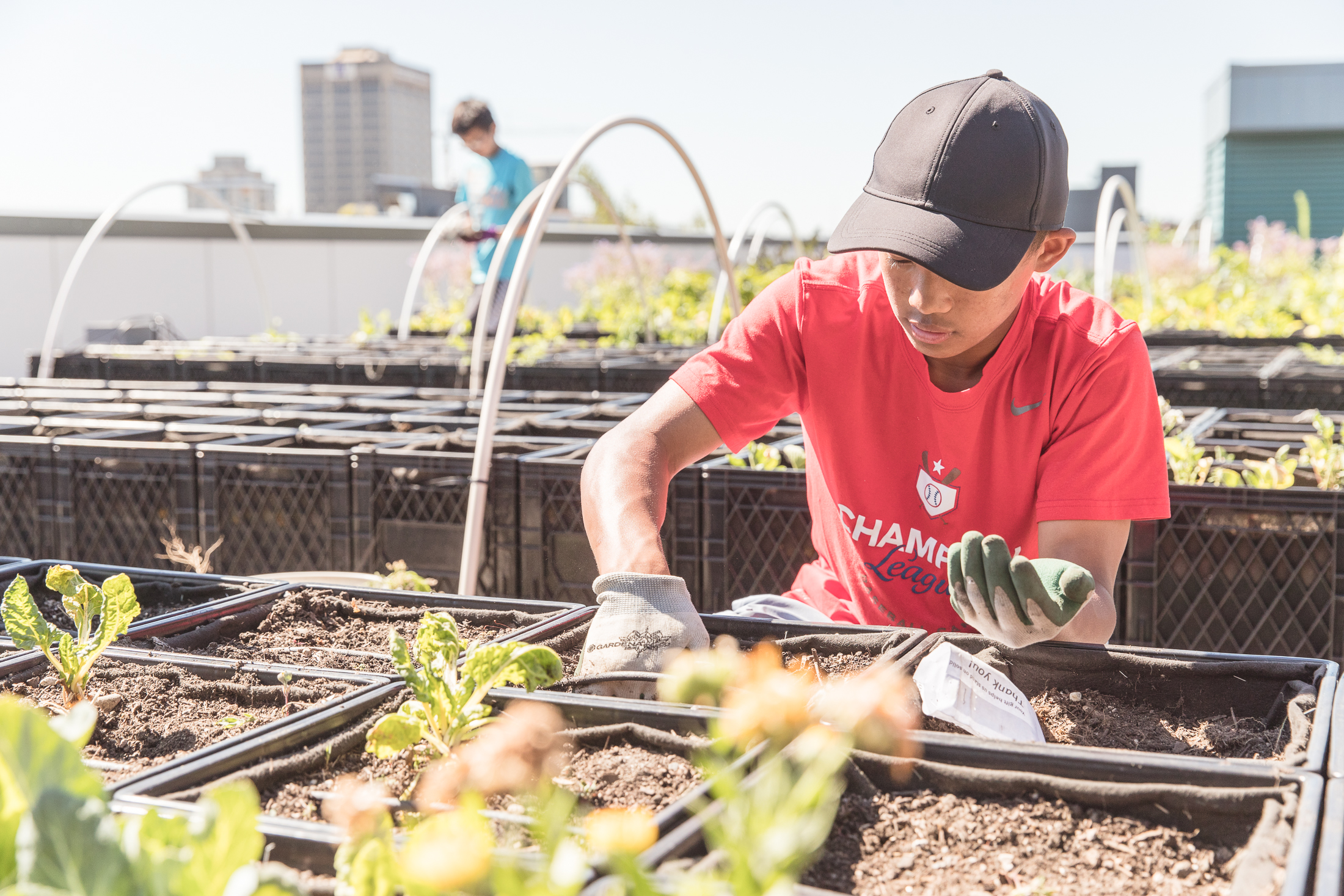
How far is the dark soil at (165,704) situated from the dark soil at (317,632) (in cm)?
10

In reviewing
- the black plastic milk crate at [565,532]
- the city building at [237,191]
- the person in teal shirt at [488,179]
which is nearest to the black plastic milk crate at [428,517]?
the black plastic milk crate at [565,532]

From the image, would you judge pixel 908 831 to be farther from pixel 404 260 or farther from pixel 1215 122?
pixel 1215 122

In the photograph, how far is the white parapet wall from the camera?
Result: 846 cm

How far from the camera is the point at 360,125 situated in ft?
210

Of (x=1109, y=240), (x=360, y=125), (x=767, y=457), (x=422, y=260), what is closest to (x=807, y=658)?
(x=767, y=457)

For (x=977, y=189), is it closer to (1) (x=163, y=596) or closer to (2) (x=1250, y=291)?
(1) (x=163, y=596)

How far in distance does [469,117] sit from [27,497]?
391cm

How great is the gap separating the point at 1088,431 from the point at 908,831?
2.74ft

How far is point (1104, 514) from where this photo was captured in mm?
1552

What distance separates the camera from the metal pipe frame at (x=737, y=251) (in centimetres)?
503

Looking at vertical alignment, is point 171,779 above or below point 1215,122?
below

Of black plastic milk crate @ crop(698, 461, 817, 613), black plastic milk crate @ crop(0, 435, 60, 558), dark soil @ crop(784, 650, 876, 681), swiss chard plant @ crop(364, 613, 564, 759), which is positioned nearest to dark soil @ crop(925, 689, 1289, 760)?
dark soil @ crop(784, 650, 876, 681)

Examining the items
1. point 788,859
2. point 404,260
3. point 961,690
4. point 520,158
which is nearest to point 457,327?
point 520,158

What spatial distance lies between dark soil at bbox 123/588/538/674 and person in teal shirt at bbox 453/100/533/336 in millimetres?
4433
